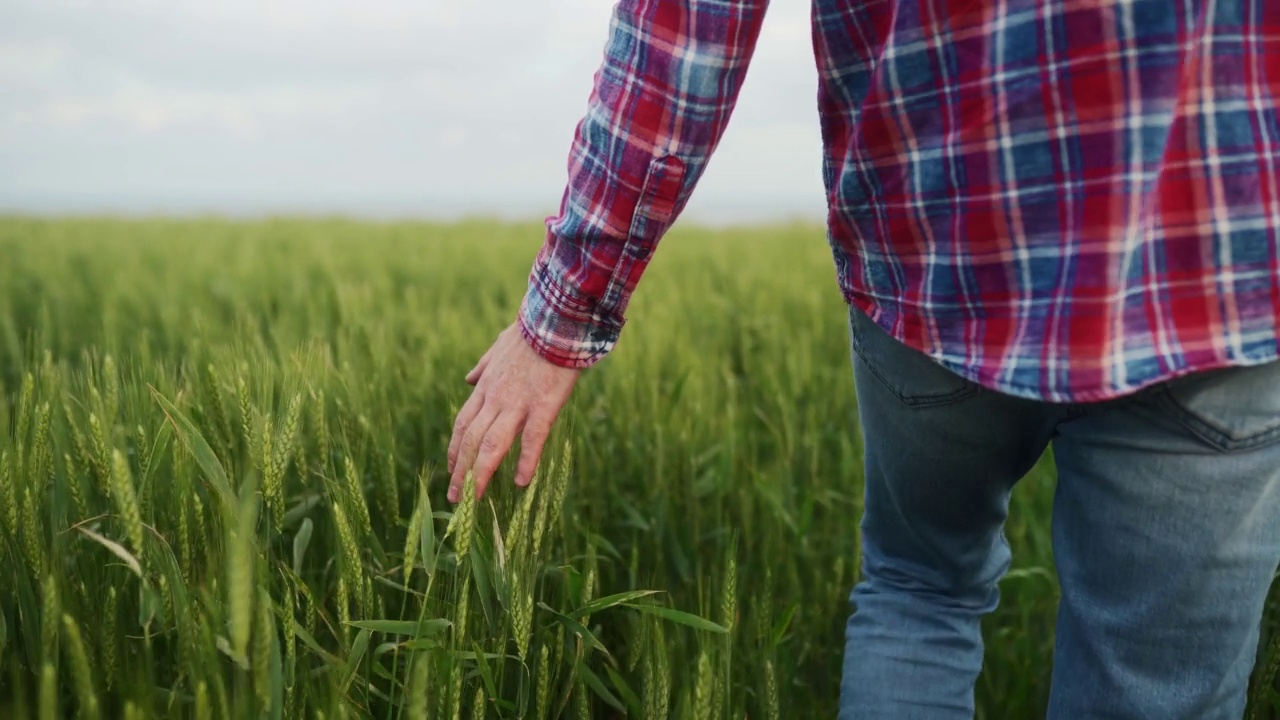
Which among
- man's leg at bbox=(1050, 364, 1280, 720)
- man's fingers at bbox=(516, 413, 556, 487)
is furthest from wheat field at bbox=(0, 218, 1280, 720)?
man's leg at bbox=(1050, 364, 1280, 720)

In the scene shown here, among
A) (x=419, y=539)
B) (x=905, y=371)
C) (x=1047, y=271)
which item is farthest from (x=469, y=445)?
(x=1047, y=271)

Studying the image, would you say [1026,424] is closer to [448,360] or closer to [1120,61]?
[1120,61]

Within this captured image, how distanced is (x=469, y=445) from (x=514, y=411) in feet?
0.18

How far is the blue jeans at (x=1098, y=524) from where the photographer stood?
669mm

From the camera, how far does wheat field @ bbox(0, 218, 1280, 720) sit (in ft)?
2.52

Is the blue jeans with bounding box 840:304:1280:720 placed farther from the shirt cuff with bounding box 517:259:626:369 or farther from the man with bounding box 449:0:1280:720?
the shirt cuff with bounding box 517:259:626:369

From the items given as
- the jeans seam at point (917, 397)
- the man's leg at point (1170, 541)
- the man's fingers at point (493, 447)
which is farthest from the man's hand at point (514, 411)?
the man's leg at point (1170, 541)

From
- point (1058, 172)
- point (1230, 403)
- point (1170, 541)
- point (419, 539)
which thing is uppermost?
point (1058, 172)

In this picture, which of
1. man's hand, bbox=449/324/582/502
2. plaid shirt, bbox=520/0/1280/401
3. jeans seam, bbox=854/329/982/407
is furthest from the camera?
man's hand, bbox=449/324/582/502

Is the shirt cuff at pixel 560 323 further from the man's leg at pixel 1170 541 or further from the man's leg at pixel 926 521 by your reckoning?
the man's leg at pixel 1170 541

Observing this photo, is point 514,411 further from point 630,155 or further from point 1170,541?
point 1170,541

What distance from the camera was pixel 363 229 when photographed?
6.46 metres

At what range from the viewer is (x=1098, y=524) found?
2.37 ft

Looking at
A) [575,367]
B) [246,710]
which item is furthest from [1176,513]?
[246,710]
